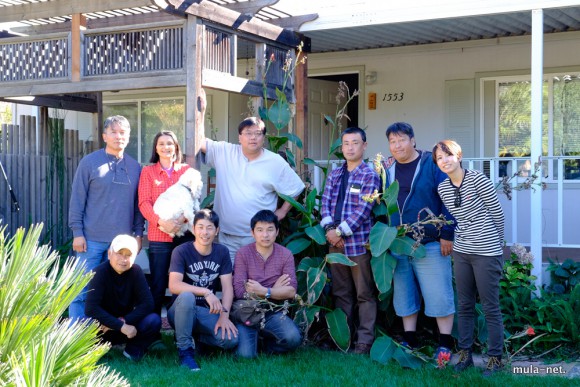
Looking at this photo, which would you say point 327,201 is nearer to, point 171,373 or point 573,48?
point 171,373

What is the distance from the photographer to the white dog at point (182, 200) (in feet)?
18.2

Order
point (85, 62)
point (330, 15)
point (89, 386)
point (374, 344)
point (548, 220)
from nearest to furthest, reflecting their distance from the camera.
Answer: point (89, 386) → point (374, 344) → point (85, 62) → point (330, 15) → point (548, 220)

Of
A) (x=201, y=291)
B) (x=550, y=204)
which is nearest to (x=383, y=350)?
(x=201, y=291)

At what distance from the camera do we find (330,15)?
7926 mm

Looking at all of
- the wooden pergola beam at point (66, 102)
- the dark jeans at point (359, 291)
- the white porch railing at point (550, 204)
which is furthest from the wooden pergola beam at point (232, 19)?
the wooden pergola beam at point (66, 102)

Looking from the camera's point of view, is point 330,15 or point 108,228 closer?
point 108,228

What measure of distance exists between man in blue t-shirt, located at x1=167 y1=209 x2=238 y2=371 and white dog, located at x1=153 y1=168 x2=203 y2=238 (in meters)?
0.13

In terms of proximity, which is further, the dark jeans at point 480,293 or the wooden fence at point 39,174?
the wooden fence at point 39,174

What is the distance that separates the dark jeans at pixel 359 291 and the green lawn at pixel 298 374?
0.96 ft

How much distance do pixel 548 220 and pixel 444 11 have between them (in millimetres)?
2993

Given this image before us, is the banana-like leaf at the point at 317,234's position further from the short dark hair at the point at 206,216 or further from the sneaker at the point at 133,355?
the sneaker at the point at 133,355

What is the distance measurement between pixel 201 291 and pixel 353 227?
1.26 meters

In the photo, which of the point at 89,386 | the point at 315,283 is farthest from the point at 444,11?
the point at 89,386

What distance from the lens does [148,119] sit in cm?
1173
